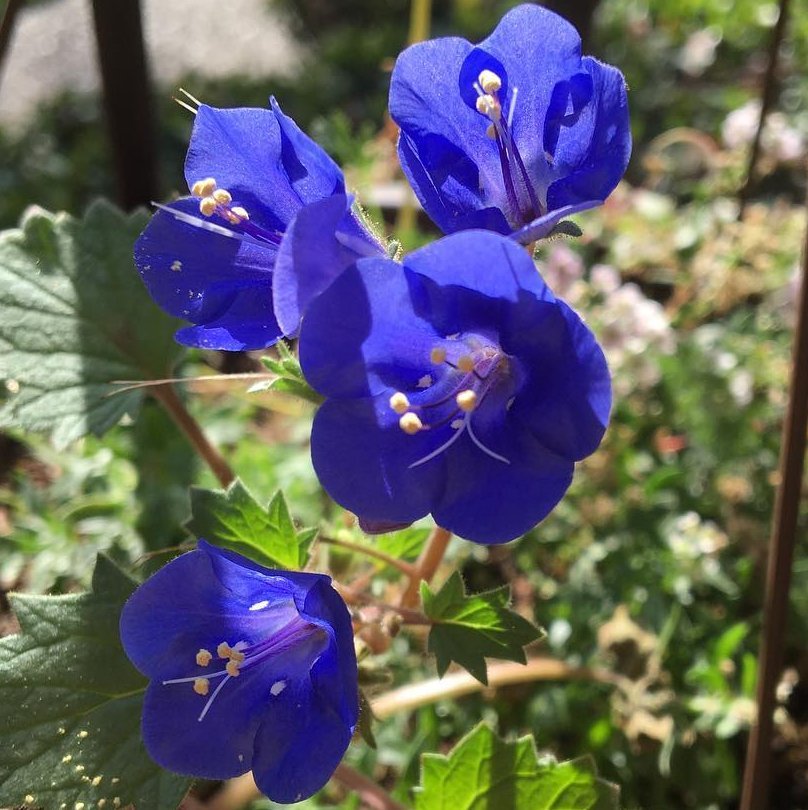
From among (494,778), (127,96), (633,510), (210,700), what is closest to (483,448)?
(210,700)

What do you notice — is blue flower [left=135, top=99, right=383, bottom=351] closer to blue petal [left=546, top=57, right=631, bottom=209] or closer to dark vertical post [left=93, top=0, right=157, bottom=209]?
blue petal [left=546, top=57, right=631, bottom=209]

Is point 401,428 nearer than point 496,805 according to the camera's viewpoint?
Yes

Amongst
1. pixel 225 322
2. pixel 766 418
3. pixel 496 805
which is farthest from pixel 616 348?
pixel 225 322

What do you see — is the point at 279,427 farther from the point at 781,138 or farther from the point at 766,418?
the point at 781,138

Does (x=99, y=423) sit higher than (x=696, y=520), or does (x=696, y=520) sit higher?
(x=99, y=423)

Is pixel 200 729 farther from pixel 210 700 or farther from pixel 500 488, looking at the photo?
pixel 500 488

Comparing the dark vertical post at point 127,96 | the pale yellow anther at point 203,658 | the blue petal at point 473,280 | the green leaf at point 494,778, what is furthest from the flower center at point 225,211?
the dark vertical post at point 127,96
